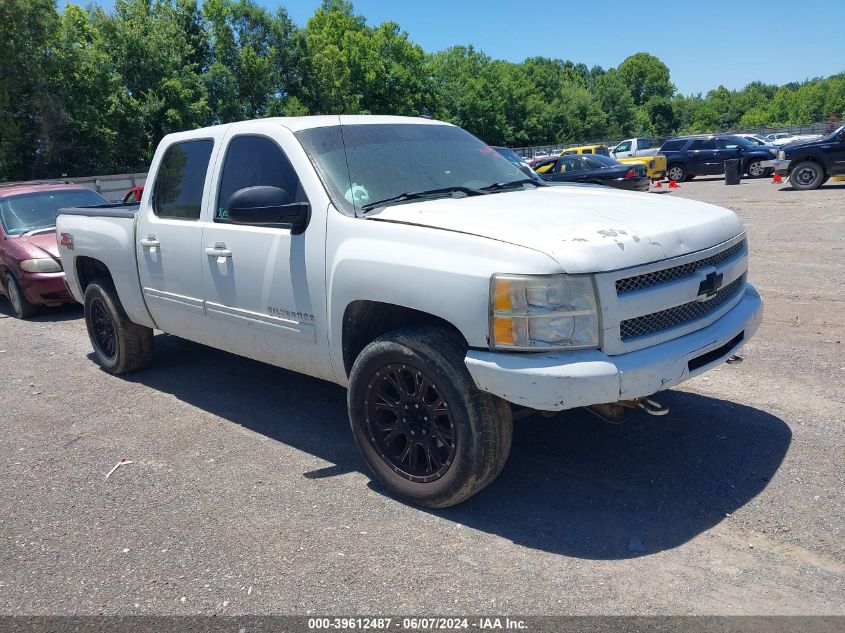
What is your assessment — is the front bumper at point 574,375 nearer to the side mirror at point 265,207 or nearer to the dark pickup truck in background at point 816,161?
the side mirror at point 265,207

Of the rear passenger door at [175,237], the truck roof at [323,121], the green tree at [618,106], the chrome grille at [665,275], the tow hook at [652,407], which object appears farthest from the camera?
the green tree at [618,106]

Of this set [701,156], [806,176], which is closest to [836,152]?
[806,176]

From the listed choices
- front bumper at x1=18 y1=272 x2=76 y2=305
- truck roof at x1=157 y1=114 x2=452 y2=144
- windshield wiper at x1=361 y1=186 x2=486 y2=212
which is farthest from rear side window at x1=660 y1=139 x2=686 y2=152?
windshield wiper at x1=361 y1=186 x2=486 y2=212

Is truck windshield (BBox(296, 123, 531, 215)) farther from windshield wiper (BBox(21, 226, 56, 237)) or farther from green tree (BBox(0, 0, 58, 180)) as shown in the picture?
green tree (BBox(0, 0, 58, 180))

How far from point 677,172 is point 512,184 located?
2591cm

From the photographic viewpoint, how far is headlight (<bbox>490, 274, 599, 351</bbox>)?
124 inches

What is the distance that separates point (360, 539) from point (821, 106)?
11989cm

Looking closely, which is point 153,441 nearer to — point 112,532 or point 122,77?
point 112,532

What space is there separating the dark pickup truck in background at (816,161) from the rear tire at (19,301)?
18230mm

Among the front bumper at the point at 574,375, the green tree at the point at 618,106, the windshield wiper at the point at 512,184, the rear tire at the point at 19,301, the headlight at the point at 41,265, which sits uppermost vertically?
the green tree at the point at 618,106

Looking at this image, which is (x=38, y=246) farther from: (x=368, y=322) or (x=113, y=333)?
(x=368, y=322)

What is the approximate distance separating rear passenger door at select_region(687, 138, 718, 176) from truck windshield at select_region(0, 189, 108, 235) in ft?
75.9

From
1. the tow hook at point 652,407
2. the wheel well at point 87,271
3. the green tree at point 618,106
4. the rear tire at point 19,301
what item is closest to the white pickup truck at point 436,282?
the tow hook at point 652,407

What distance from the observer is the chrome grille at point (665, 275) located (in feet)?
10.8
